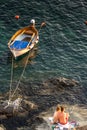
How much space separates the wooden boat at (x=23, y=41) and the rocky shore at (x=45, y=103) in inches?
239

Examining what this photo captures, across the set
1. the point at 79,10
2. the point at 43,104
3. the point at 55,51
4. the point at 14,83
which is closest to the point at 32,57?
the point at 55,51

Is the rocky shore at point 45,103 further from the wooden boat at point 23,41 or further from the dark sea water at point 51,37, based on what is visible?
the wooden boat at point 23,41

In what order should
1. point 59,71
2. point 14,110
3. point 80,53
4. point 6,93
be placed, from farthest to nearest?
point 80,53
point 59,71
point 6,93
point 14,110

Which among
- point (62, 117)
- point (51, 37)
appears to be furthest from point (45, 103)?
point (51, 37)

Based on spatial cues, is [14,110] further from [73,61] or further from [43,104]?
[73,61]

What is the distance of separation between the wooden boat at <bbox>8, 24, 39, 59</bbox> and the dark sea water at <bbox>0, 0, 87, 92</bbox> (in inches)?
42.7

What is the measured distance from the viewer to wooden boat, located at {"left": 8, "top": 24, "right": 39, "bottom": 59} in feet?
168

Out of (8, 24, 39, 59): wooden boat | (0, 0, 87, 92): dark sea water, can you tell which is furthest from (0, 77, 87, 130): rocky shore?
(8, 24, 39, 59): wooden boat

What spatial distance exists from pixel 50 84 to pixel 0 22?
51.1 feet

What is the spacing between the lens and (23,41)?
53.8m

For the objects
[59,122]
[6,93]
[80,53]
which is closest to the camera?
[59,122]

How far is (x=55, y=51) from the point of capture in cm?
5306

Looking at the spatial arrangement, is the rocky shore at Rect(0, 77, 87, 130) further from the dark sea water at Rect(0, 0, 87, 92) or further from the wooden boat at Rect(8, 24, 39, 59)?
the wooden boat at Rect(8, 24, 39, 59)

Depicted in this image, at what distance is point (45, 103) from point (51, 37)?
47.8ft
